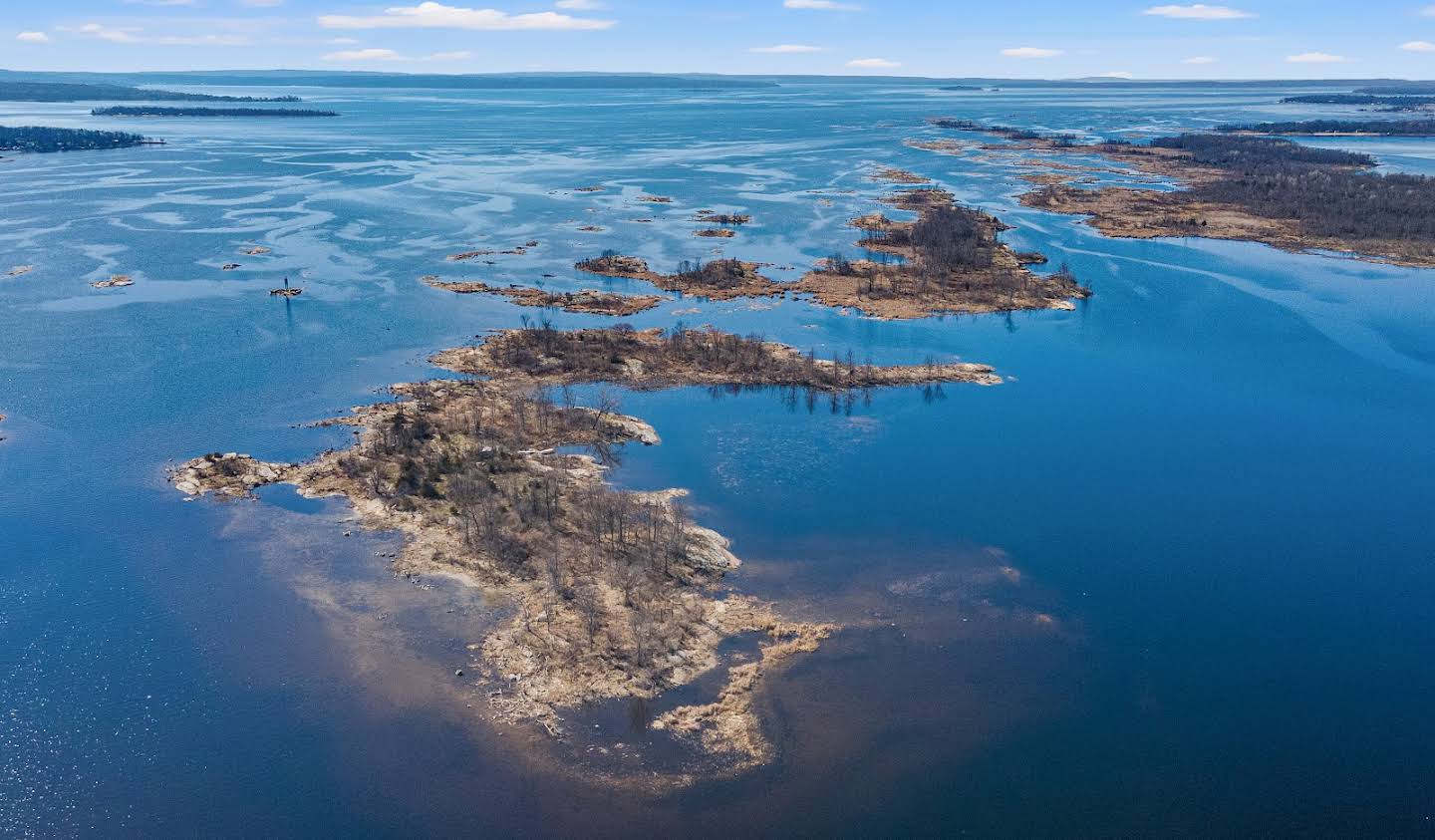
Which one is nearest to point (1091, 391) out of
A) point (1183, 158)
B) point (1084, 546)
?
point (1084, 546)

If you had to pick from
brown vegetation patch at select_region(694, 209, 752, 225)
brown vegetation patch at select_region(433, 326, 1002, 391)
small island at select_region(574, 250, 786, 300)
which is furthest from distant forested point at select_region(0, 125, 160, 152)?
brown vegetation patch at select_region(433, 326, 1002, 391)

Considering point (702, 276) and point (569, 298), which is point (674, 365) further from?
point (702, 276)

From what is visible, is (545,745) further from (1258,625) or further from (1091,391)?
(1091,391)

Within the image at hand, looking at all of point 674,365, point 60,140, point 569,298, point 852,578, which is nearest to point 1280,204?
point 569,298

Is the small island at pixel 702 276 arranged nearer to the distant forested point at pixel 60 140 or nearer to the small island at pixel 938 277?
the small island at pixel 938 277

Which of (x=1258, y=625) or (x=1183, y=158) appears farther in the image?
(x=1183, y=158)

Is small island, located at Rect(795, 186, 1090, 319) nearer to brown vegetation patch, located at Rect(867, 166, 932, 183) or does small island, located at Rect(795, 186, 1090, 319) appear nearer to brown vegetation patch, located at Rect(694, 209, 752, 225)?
brown vegetation patch, located at Rect(694, 209, 752, 225)
